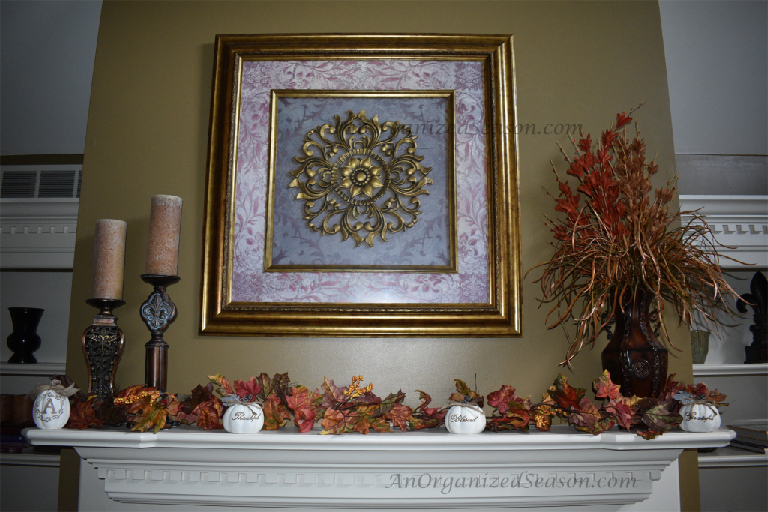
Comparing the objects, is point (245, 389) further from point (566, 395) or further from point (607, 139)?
point (607, 139)

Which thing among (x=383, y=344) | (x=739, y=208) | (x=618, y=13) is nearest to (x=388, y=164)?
(x=383, y=344)

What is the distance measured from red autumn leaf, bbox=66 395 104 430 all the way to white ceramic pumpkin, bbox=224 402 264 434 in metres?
0.36

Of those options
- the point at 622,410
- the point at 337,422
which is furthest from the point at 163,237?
the point at 622,410

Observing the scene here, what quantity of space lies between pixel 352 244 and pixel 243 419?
617 millimetres

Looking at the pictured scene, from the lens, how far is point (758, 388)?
207 centimetres

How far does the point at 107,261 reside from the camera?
136cm

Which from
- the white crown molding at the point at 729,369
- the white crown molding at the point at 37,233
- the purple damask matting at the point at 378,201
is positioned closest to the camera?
the purple damask matting at the point at 378,201

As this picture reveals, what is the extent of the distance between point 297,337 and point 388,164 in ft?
2.10

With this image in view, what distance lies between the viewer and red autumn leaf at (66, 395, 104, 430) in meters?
1.24

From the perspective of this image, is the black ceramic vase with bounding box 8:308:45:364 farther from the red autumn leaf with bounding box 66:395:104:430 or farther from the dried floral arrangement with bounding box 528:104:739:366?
the dried floral arrangement with bounding box 528:104:739:366

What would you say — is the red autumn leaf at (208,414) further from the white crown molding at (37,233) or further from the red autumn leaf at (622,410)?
the white crown molding at (37,233)

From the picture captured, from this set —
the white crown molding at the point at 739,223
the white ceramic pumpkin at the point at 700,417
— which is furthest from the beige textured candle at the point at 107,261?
the white crown molding at the point at 739,223

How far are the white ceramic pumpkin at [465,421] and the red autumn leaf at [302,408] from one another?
0.36 meters

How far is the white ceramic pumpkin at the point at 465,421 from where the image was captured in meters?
1.22
